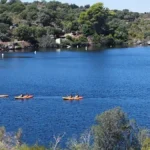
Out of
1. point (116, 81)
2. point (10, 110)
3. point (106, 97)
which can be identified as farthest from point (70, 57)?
point (10, 110)

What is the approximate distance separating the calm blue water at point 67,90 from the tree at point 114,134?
16.0 metres

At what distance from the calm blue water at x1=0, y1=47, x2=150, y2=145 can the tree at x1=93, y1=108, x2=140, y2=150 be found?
16.0 meters

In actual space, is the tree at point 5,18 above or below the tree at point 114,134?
above

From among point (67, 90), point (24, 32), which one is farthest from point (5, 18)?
point (67, 90)

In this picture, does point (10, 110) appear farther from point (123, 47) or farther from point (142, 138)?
point (123, 47)

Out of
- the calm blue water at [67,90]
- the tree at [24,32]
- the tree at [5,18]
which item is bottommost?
the calm blue water at [67,90]

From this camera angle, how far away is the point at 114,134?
129ft

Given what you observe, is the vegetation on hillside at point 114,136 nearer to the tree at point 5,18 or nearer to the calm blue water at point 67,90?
the calm blue water at point 67,90

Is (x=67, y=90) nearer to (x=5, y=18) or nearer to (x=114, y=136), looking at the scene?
(x=114, y=136)

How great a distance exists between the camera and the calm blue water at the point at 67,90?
63906 millimetres

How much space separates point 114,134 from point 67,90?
170 ft

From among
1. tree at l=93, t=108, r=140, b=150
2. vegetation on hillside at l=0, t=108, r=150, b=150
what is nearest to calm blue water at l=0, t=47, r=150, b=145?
vegetation on hillside at l=0, t=108, r=150, b=150

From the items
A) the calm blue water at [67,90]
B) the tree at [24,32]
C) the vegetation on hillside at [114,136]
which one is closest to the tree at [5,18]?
the tree at [24,32]

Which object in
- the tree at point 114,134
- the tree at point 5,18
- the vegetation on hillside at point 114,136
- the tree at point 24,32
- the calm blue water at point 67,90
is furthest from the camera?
the tree at point 5,18
